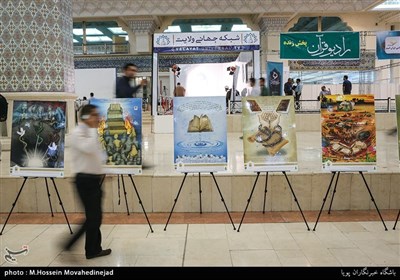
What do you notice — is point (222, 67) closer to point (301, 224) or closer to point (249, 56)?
point (249, 56)

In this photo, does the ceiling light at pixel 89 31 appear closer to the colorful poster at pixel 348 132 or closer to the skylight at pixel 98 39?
the skylight at pixel 98 39

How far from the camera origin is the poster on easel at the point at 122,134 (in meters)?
4.11

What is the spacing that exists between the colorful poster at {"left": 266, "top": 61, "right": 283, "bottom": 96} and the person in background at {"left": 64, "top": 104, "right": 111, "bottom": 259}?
10.5 meters

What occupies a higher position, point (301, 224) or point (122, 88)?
point (122, 88)

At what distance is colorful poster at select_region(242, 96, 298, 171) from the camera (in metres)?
4.07

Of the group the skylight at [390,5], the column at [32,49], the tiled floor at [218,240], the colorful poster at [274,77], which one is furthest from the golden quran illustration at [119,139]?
the skylight at [390,5]

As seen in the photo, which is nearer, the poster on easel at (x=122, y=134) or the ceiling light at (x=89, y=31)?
the poster on easel at (x=122, y=134)

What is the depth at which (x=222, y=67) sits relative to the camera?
1555 centimetres

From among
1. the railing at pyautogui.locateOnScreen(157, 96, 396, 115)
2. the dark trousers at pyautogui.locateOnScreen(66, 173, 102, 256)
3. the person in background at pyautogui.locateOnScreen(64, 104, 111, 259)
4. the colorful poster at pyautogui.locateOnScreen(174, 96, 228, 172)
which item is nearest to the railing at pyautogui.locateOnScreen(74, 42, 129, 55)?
the railing at pyautogui.locateOnScreen(157, 96, 396, 115)

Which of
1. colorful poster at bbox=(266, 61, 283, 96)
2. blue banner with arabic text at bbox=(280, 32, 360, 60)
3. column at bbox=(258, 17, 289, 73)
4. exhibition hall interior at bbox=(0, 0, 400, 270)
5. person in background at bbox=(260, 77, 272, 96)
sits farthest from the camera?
column at bbox=(258, 17, 289, 73)

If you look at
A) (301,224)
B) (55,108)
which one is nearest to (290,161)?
(301,224)

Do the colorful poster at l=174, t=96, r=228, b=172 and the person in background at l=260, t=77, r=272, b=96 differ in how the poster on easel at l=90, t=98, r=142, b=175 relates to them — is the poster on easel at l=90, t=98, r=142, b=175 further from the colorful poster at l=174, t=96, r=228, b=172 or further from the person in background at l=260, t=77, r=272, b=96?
the person in background at l=260, t=77, r=272, b=96

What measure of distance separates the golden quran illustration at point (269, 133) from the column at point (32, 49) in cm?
443
